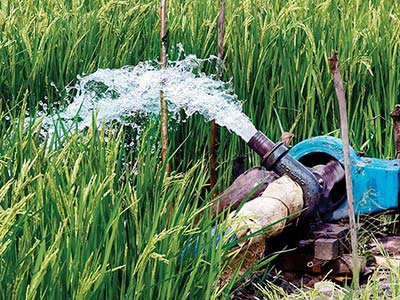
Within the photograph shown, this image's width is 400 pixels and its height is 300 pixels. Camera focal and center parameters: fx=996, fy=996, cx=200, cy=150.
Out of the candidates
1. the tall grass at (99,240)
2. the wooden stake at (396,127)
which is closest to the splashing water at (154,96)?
the wooden stake at (396,127)

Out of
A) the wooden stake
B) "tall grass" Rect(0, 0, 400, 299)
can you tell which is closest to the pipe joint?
"tall grass" Rect(0, 0, 400, 299)

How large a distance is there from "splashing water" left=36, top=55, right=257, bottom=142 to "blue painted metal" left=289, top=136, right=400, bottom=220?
0.87 ft

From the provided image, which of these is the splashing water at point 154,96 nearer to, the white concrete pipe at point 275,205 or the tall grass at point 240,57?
the tall grass at point 240,57

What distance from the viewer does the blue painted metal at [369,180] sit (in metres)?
3.19

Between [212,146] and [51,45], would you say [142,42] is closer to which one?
[51,45]

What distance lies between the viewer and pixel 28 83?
11.7 feet

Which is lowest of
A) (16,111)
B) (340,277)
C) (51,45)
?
(340,277)

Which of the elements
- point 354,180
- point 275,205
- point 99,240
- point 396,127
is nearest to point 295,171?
point 275,205

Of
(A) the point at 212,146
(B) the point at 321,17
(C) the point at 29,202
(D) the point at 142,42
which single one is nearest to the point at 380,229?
(A) the point at 212,146

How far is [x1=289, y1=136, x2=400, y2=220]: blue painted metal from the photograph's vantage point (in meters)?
3.19

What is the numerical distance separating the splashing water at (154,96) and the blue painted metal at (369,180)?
0.26 meters

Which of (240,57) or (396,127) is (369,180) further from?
(240,57)

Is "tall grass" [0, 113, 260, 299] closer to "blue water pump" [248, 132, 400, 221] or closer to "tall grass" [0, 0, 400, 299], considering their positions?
"tall grass" [0, 0, 400, 299]

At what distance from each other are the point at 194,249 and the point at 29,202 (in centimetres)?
36
